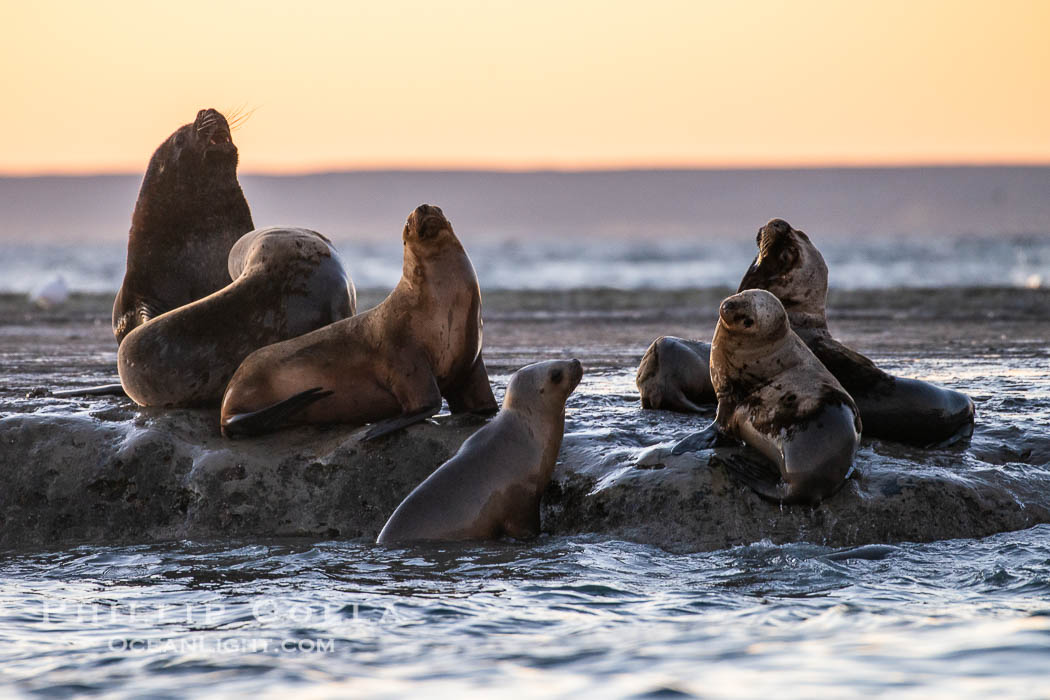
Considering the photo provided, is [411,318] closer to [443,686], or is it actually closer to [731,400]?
[731,400]

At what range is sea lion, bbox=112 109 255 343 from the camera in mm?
7930

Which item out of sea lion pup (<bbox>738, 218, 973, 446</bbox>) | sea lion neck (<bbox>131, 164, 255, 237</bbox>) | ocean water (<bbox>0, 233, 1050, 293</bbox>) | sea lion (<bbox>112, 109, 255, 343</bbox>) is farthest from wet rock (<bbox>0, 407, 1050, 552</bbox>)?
ocean water (<bbox>0, 233, 1050, 293</bbox>)

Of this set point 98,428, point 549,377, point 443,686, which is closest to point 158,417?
point 98,428

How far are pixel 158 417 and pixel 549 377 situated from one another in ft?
7.14

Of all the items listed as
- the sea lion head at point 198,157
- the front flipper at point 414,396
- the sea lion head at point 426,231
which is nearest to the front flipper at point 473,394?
the front flipper at point 414,396

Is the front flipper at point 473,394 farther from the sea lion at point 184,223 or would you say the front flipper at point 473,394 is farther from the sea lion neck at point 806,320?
the sea lion at point 184,223

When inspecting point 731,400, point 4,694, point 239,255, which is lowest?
point 4,694

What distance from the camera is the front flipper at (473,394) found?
662cm

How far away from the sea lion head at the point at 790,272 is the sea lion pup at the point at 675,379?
0.56m

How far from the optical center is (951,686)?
12.6ft

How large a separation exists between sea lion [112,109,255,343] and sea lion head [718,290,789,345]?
11.3 ft

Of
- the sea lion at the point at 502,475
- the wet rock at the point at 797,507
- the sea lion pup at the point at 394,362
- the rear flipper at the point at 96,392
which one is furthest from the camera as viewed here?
the rear flipper at the point at 96,392

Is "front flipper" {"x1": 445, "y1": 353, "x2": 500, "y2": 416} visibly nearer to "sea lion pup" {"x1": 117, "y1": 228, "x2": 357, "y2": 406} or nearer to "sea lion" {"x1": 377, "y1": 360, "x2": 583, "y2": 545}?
"sea lion" {"x1": 377, "y1": 360, "x2": 583, "y2": 545}

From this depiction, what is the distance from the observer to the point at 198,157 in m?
7.97
